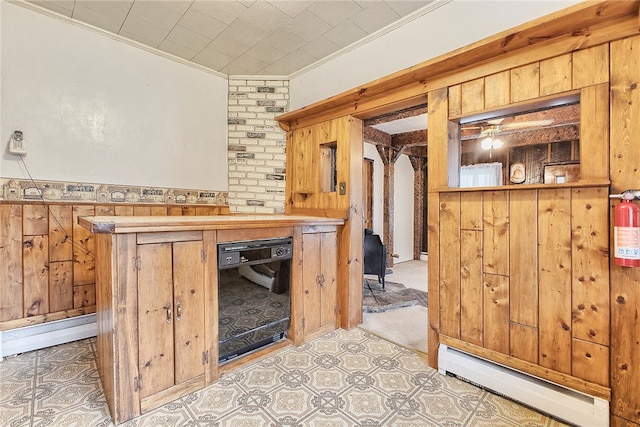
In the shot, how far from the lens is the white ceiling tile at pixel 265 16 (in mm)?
2268

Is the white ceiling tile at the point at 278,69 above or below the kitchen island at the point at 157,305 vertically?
above

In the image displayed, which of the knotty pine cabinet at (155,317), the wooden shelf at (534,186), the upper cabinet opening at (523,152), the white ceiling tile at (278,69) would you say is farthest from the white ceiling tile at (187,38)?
the upper cabinet opening at (523,152)

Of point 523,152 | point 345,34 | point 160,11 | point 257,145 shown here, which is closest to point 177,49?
point 160,11

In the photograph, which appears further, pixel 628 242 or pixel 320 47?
pixel 320 47

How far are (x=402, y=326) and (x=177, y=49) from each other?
146 inches

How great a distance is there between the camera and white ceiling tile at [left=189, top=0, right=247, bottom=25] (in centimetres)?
222

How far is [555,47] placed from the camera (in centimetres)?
157

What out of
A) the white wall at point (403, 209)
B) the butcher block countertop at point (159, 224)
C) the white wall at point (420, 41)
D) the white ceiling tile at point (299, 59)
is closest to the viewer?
the butcher block countertop at point (159, 224)

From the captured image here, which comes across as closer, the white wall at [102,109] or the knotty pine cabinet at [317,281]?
the white wall at [102,109]

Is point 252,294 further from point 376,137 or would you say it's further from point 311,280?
point 376,137

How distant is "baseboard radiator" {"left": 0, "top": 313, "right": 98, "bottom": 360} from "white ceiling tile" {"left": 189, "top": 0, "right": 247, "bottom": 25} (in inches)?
113

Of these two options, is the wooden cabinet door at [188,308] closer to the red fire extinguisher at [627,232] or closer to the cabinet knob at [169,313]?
the cabinet knob at [169,313]

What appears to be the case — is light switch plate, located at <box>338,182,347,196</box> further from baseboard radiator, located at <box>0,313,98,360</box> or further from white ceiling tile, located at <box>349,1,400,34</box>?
baseboard radiator, located at <box>0,313,98,360</box>

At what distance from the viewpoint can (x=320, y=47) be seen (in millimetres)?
2854
